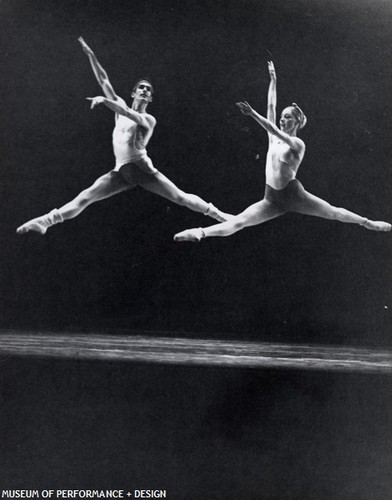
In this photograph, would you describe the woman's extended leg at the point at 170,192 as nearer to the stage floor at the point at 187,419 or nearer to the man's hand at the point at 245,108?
the man's hand at the point at 245,108

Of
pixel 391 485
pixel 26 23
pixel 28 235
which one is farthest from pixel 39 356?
pixel 391 485

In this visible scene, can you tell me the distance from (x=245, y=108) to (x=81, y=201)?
1168mm

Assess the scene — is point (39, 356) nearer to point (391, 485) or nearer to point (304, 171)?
point (304, 171)

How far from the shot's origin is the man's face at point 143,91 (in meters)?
3.50

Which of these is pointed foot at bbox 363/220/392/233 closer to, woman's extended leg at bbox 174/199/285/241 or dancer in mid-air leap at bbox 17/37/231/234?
woman's extended leg at bbox 174/199/285/241

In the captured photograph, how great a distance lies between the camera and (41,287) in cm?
348

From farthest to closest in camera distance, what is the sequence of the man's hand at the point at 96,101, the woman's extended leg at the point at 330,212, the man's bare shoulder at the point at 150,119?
the woman's extended leg at the point at 330,212
the man's bare shoulder at the point at 150,119
the man's hand at the point at 96,101

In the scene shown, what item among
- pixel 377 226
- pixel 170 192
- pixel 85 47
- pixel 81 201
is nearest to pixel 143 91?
pixel 85 47

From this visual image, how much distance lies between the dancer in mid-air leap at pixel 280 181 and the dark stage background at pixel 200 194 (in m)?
0.06

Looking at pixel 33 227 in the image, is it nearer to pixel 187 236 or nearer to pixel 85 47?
pixel 187 236

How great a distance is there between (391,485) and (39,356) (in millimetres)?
2309

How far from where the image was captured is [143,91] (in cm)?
351

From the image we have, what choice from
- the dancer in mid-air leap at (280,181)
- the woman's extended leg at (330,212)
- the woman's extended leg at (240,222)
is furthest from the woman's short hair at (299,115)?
the woman's extended leg at (240,222)

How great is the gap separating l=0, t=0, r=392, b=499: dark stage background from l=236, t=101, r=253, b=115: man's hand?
0.12 feet
